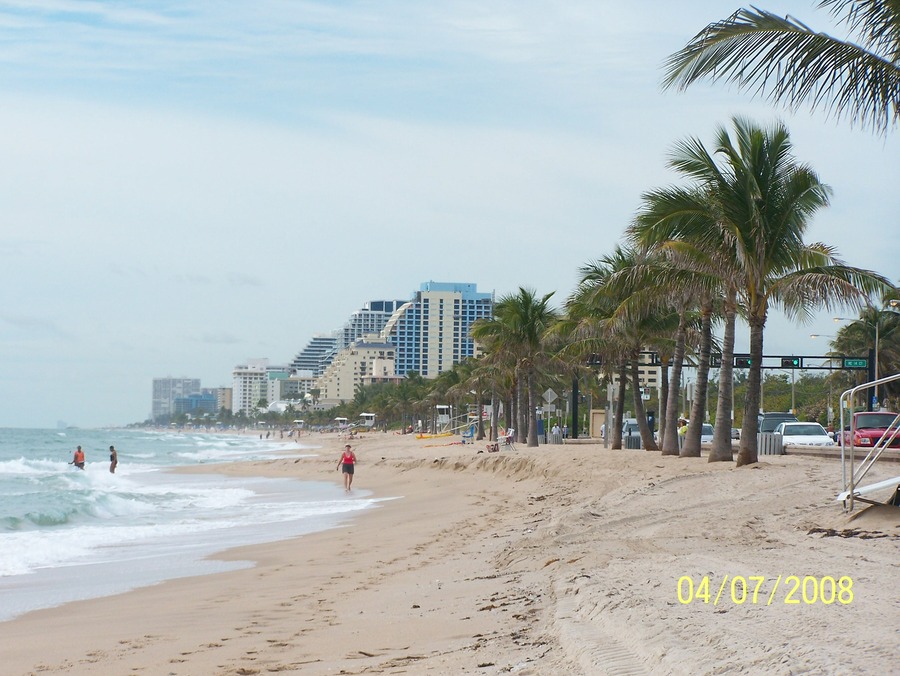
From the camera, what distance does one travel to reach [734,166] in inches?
723

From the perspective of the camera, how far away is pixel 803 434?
2925cm

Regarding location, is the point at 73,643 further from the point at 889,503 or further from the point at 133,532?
the point at 133,532

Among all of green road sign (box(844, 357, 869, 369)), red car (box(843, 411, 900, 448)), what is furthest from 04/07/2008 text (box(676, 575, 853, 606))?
green road sign (box(844, 357, 869, 369))

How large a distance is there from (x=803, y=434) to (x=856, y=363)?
14.3m

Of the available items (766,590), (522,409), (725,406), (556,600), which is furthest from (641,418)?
(766,590)

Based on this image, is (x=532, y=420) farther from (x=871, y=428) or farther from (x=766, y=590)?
(x=766, y=590)

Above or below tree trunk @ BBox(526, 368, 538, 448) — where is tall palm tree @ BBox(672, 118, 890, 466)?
above

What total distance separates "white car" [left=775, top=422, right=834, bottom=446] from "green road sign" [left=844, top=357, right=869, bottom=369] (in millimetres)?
11476

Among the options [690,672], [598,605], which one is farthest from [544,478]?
[690,672]

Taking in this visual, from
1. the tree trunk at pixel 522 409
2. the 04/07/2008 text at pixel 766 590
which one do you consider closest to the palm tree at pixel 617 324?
the tree trunk at pixel 522 409

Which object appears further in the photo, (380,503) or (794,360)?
(794,360)

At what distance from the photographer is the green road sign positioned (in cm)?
4006

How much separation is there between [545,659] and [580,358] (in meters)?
30.3

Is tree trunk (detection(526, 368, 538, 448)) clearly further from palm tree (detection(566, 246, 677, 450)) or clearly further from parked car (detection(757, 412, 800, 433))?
parked car (detection(757, 412, 800, 433))
